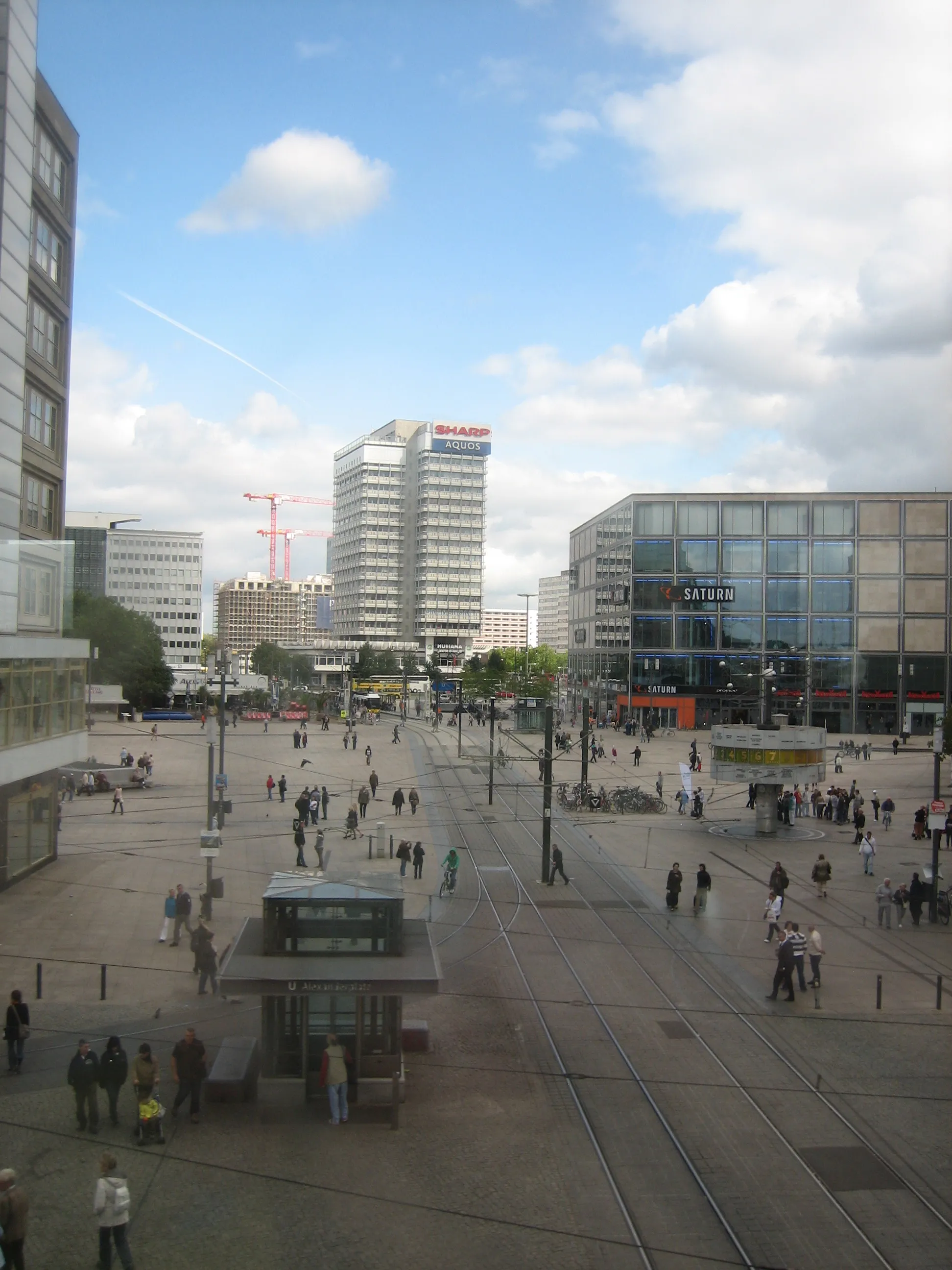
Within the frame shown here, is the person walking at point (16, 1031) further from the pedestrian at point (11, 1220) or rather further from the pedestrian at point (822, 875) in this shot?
the pedestrian at point (822, 875)

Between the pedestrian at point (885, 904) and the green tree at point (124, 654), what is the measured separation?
206 feet

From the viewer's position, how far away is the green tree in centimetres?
8025

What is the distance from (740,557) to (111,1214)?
7540cm

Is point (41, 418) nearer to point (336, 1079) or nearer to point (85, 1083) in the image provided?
point (85, 1083)

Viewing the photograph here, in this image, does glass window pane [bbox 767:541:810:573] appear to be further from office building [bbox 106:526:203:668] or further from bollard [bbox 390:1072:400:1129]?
office building [bbox 106:526:203:668]

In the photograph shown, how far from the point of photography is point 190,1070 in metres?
11.4

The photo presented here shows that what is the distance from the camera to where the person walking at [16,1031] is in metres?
12.8

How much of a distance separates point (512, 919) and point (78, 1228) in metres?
13.2

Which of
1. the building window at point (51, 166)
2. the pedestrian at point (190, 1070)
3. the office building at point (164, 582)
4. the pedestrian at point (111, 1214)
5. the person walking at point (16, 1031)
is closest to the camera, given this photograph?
the pedestrian at point (111, 1214)

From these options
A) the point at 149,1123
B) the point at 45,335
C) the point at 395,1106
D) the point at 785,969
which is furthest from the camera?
the point at 45,335

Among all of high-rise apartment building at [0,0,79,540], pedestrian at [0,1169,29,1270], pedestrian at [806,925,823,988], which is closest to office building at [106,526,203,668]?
high-rise apartment building at [0,0,79,540]

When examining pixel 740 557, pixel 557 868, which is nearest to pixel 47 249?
pixel 557 868

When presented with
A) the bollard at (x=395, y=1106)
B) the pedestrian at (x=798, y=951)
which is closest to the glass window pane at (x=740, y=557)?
the pedestrian at (x=798, y=951)

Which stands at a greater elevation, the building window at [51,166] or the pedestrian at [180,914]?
the building window at [51,166]
